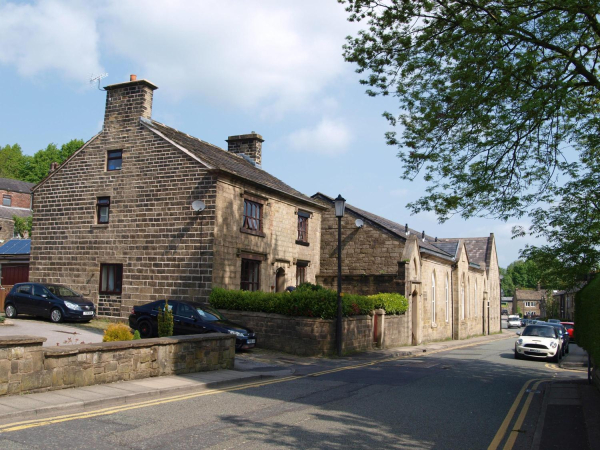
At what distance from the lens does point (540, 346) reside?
2169cm

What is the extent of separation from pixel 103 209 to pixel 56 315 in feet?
17.6

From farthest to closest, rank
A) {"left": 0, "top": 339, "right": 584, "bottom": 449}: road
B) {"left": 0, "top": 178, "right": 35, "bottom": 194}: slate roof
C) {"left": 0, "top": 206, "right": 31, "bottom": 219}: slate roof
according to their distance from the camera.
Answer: {"left": 0, "top": 178, "right": 35, "bottom": 194}: slate roof, {"left": 0, "top": 206, "right": 31, "bottom": 219}: slate roof, {"left": 0, "top": 339, "right": 584, "bottom": 449}: road

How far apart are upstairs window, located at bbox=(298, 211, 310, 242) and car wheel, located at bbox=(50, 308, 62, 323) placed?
11769 millimetres

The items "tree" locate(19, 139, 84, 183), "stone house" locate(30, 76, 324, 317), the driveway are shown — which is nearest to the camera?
the driveway

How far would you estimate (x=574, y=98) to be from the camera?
13.0 metres

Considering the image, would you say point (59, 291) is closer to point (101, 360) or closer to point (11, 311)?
point (11, 311)

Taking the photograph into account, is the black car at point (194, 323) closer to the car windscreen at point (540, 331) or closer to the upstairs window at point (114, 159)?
the upstairs window at point (114, 159)

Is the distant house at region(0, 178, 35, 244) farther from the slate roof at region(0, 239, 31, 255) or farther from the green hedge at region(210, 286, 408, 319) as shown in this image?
the green hedge at region(210, 286, 408, 319)

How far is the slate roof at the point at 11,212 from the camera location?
60.4 meters

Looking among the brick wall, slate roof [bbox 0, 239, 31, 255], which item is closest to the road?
the brick wall

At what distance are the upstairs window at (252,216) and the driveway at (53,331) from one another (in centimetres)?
741

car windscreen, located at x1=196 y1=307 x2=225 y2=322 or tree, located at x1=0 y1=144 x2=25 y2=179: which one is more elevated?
tree, located at x1=0 y1=144 x2=25 y2=179

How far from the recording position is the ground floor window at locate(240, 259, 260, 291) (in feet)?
75.5

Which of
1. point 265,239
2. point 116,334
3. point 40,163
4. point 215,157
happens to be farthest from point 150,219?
point 40,163
